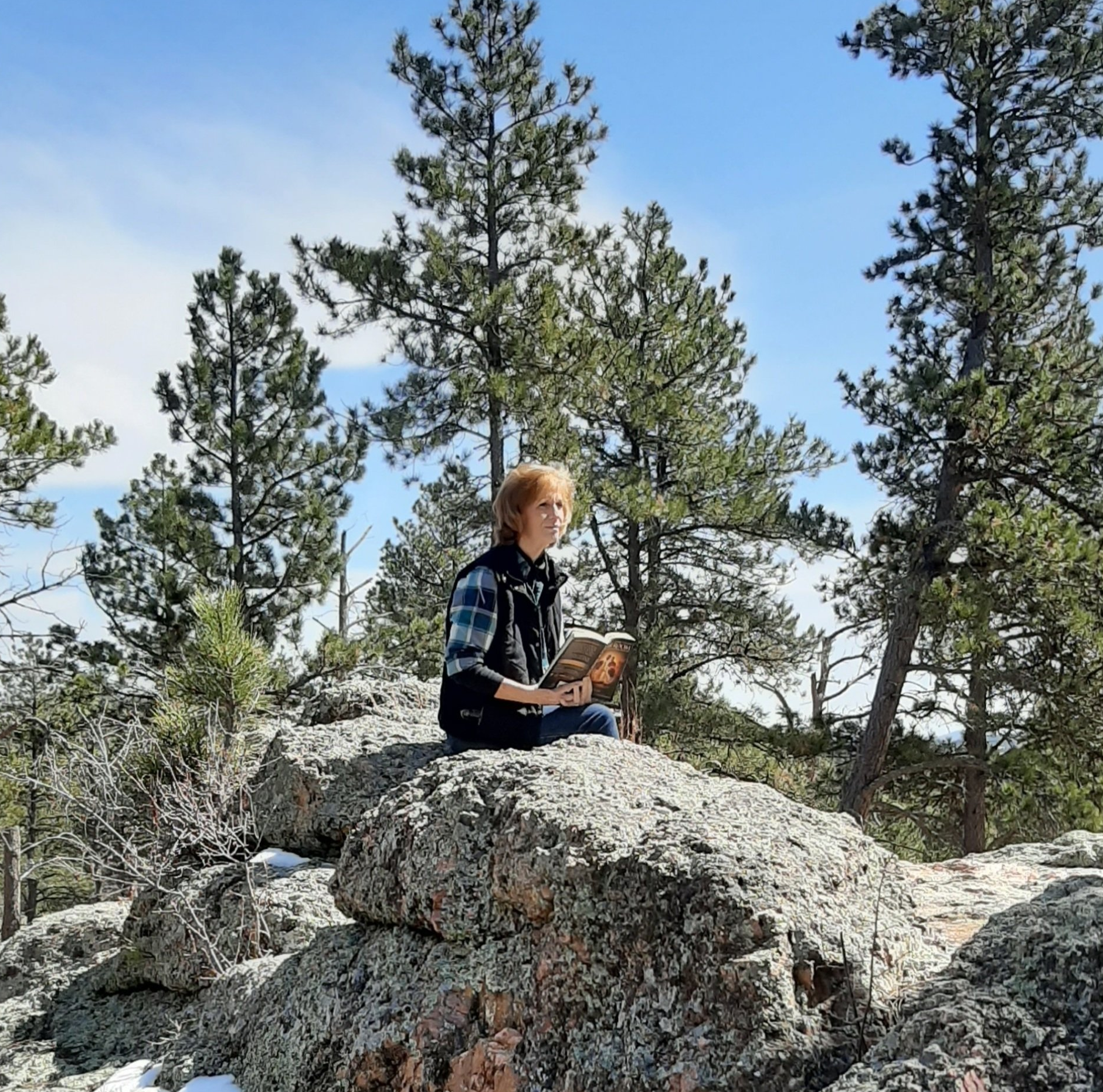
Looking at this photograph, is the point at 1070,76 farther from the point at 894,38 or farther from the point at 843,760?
the point at 843,760

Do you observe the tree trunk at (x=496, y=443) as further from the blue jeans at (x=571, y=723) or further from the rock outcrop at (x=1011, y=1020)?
the rock outcrop at (x=1011, y=1020)

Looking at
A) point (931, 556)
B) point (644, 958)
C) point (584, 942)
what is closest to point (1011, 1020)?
point (644, 958)

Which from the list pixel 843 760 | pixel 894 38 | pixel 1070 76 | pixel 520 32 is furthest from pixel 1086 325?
pixel 520 32

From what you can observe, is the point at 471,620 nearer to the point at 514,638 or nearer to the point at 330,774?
the point at 514,638

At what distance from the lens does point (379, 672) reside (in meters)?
10.4

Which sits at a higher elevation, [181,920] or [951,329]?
[951,329]

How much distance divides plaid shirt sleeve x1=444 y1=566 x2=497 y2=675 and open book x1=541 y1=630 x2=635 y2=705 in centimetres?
25

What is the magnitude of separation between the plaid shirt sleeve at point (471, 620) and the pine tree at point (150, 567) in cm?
1012

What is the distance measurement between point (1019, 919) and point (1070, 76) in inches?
400

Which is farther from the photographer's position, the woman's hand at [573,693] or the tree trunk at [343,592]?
the tree trunk at [343,592]

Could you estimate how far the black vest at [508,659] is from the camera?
140 inches

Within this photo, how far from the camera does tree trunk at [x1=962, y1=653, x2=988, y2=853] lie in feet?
36.7

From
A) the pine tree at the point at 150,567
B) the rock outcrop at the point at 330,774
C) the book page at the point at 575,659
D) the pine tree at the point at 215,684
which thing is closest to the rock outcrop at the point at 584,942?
the book page at the point at 575,659

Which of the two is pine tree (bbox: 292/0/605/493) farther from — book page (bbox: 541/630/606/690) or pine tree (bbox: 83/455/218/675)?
book page (bbox: 541/630/606/690)
